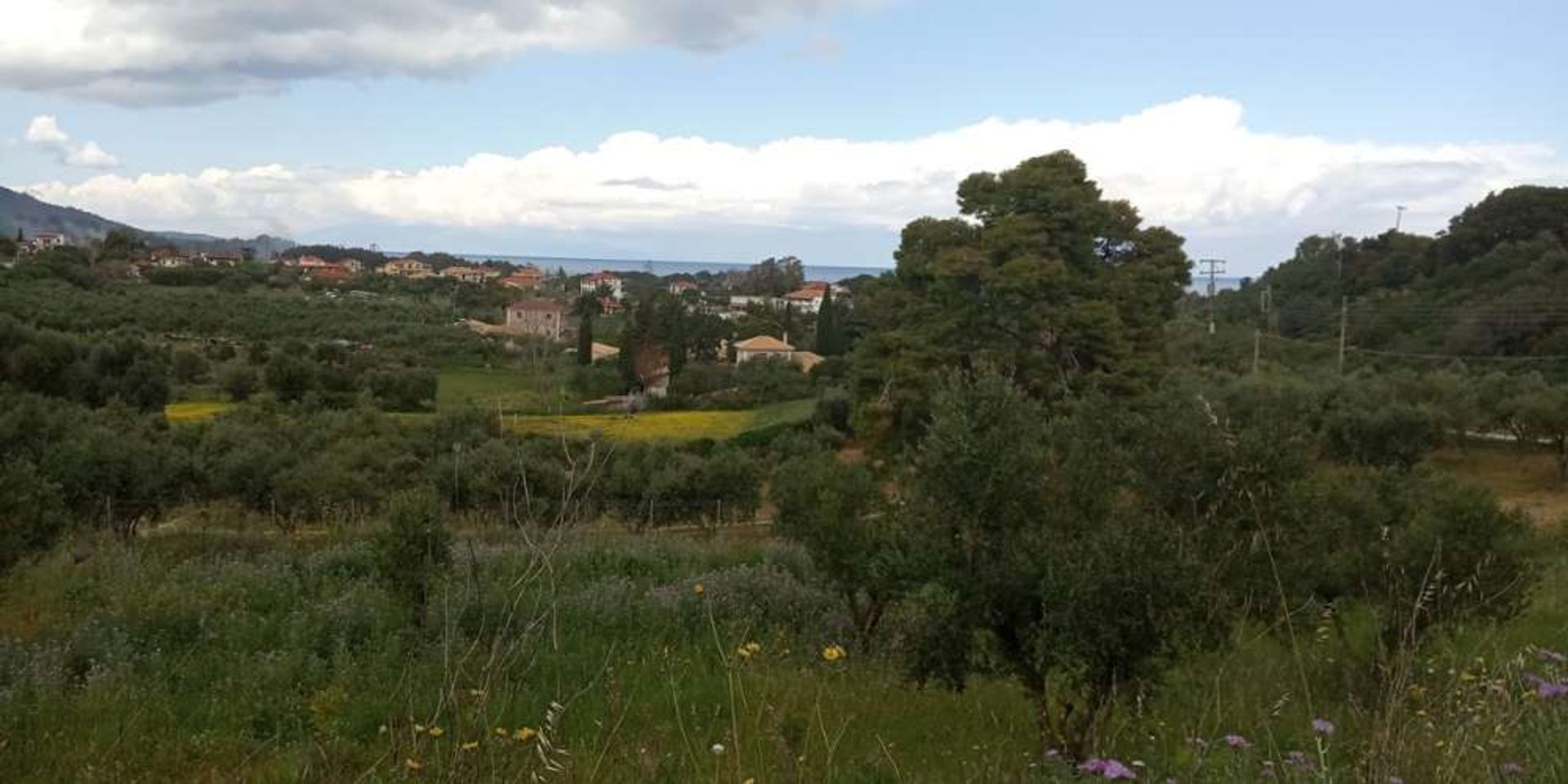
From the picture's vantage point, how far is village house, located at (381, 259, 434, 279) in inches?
2739

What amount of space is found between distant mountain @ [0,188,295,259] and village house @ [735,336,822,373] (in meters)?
50.2

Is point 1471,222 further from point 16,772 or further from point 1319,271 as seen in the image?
point 16,772

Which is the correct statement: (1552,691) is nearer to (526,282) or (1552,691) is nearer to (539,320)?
(539,320)

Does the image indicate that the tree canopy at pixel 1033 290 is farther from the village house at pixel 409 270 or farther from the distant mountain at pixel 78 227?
the distant mountain at pixel 78 227

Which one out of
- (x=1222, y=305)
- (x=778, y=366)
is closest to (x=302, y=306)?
(x=778, y=366)

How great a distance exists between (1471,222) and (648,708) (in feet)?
203

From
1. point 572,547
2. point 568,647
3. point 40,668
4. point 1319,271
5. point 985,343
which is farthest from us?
point 1319,271

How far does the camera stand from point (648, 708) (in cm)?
496

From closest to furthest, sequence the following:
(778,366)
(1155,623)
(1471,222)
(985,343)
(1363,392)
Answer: (1155,623) < (985,343) < (1363,392) < (778,366) < (1471,222)

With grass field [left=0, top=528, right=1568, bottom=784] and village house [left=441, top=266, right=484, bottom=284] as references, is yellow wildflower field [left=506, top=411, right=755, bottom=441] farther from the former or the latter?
grass field [left=0, top=528, right=1568, bottom=784]

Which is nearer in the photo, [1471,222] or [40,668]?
[40,668]

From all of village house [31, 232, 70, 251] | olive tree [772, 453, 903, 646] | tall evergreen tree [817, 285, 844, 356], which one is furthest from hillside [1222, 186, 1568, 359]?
village house [31, 232, 70, 251]

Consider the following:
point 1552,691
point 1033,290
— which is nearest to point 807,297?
point 1033,290

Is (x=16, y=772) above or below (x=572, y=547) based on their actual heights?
above
